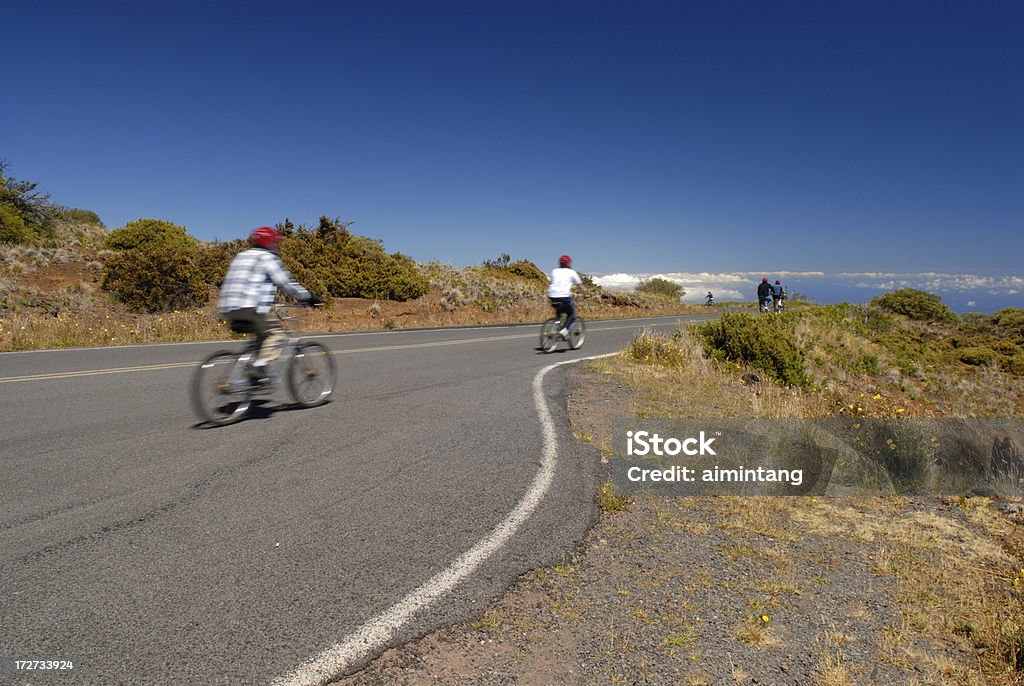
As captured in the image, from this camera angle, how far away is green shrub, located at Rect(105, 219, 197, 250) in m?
26.9

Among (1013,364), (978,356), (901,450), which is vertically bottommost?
(1013,364)

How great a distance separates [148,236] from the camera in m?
27.3

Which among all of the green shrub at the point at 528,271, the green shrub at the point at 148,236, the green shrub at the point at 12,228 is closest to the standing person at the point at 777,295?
the green shrub at the point at 528,271

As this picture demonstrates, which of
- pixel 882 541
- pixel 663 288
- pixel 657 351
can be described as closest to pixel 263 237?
pixel 882 541

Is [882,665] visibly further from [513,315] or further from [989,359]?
[513,315]

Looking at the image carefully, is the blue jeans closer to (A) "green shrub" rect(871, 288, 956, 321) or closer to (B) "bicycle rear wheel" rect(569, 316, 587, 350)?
(B) "bicycle rear wheel" rect(569, 316, 587, 350)

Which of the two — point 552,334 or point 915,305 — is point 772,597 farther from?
point 915,305

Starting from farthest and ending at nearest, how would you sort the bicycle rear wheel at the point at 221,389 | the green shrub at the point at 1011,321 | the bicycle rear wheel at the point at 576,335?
the green shrub at the point at 1011,321, the bicycle rear wheel at the point at 576,335, the bicycle rear wheel at the point at 221,389

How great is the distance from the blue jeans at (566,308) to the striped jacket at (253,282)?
8284 mm

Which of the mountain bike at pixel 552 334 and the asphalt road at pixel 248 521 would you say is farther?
the mountain bike at pixel 552 334

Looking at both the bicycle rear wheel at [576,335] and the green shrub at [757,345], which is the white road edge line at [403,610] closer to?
the green shrub at [757,345]

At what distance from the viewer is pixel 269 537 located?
367cm

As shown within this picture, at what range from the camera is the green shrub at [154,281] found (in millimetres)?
18484

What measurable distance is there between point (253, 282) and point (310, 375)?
1.48 m
